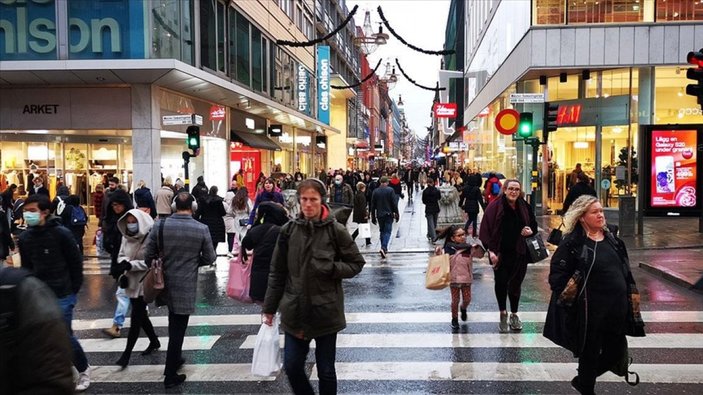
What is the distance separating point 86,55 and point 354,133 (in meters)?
50.7

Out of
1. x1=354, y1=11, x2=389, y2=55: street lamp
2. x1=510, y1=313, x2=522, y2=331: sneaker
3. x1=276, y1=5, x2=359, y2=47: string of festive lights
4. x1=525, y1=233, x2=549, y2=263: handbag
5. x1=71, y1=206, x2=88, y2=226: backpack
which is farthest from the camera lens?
x1=354, y1=11, x2=389, y2=55: street lamp

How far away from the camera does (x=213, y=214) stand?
507 inches

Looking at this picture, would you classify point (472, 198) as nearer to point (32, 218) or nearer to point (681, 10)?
point (681, 10)

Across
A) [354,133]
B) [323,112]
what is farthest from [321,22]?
[354,133]

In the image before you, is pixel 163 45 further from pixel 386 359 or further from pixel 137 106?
pixel 386 359

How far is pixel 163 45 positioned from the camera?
20125 millimetres

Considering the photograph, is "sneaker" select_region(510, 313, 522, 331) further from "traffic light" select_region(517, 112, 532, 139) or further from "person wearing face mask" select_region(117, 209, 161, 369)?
"traffic light" select_region(517, 112, 532, 139)

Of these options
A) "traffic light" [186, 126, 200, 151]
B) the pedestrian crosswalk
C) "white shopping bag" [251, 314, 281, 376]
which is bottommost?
the pedestrian crosswalk

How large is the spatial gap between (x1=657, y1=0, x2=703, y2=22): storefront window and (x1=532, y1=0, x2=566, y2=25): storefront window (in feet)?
10.9

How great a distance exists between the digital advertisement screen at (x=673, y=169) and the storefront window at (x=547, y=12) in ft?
18.2

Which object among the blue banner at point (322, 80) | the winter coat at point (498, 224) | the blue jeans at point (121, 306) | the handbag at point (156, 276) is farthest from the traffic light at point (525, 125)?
the blue banner at point (322, 80)

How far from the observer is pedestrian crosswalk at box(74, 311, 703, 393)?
228 inches

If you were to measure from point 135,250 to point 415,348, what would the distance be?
321 centimetres

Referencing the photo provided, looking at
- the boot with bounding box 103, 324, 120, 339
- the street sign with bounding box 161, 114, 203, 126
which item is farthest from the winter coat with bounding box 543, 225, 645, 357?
the street sign with bounding box 161, 114, 203, 126
